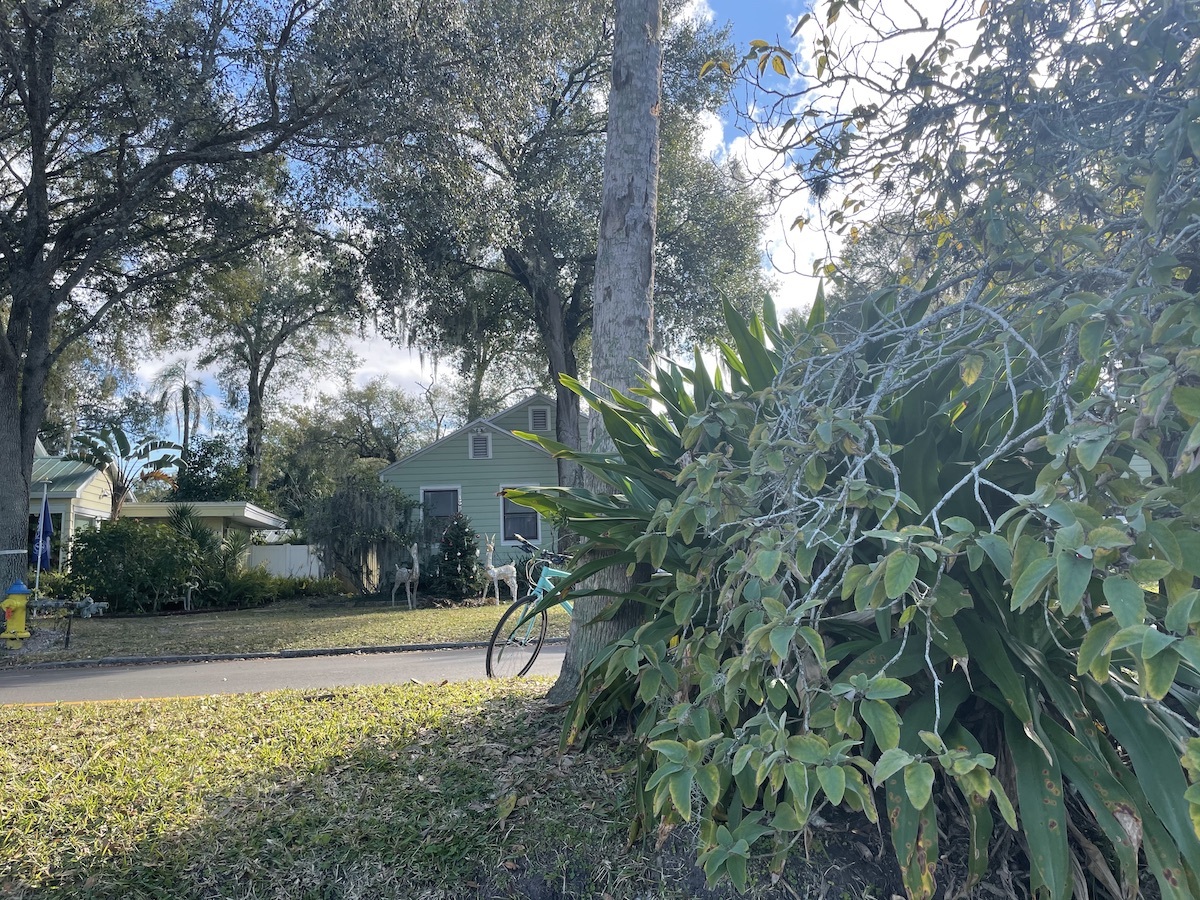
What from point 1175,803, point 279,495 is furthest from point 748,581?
point 279,495

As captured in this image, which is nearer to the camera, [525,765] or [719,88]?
[525,765]

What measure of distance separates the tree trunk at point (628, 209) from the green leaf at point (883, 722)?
2.98 meters

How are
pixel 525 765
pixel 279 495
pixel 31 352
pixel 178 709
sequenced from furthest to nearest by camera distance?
1. pixel 279 495
2. pixel 31 352
3. pixel 178 709
4. pixel 525 765

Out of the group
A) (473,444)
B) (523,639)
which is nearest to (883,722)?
(523,639)

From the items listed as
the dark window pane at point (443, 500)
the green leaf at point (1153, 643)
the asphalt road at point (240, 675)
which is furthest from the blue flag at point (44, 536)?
the green leaf at point (1153, 643)

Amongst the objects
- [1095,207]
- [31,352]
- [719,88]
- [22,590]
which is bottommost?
[22,590]

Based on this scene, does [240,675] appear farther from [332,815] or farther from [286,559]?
[286,559]

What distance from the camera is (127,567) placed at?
18156 mm

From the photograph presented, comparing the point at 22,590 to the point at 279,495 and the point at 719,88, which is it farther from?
the point at 279,495

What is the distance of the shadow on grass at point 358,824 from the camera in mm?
2953

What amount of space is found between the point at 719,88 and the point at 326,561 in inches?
567

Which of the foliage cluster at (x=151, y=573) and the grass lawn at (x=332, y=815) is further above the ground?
the foliage cluster at (x=151, y=573)

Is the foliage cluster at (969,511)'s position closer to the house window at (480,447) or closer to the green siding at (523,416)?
the house window at (480,447)

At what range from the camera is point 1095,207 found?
2.99 meters
